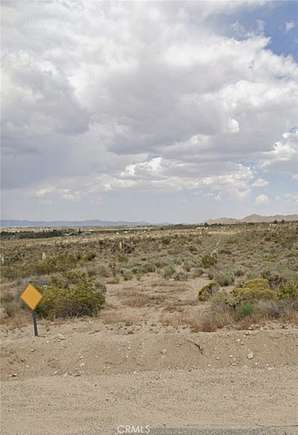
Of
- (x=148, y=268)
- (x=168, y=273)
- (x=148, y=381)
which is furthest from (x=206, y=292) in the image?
(x=148, y=268)

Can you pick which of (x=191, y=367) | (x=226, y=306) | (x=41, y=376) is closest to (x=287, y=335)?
(x=191, y=367)

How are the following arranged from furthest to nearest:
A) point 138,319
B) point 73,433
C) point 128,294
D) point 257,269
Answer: point 257,269
point 128,294
point 138,319
point 73,433

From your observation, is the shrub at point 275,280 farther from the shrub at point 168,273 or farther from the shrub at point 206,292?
the shrub at point 168,273

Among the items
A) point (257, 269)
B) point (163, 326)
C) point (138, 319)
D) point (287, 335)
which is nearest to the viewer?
point (287, 335)

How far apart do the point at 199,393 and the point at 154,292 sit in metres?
14.7

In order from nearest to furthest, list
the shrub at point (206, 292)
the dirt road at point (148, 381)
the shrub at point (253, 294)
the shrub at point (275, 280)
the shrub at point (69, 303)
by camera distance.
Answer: the dirt road at point (148, 381) < the shrub at point (253, 294) < the shrub at point (69, 303) < the shrub at point (206, 292) < the shrub at point (275, 280)

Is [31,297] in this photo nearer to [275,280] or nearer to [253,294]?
[253,294]

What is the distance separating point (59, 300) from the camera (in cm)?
1736

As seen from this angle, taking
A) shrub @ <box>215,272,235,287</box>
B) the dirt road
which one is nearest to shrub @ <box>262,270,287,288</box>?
A: shrub @ <box>215,272,235,287</box>

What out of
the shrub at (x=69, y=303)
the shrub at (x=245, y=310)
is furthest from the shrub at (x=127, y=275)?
the shrub at (x=245, y=310)

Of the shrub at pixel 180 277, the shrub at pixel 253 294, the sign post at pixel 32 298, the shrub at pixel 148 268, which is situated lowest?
the shrub at pixel 180 277

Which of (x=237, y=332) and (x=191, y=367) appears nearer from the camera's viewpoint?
(x=191, y=367)

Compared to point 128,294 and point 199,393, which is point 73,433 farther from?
point 128,294

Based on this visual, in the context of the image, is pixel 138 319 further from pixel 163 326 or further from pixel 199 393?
pixel 199 393
